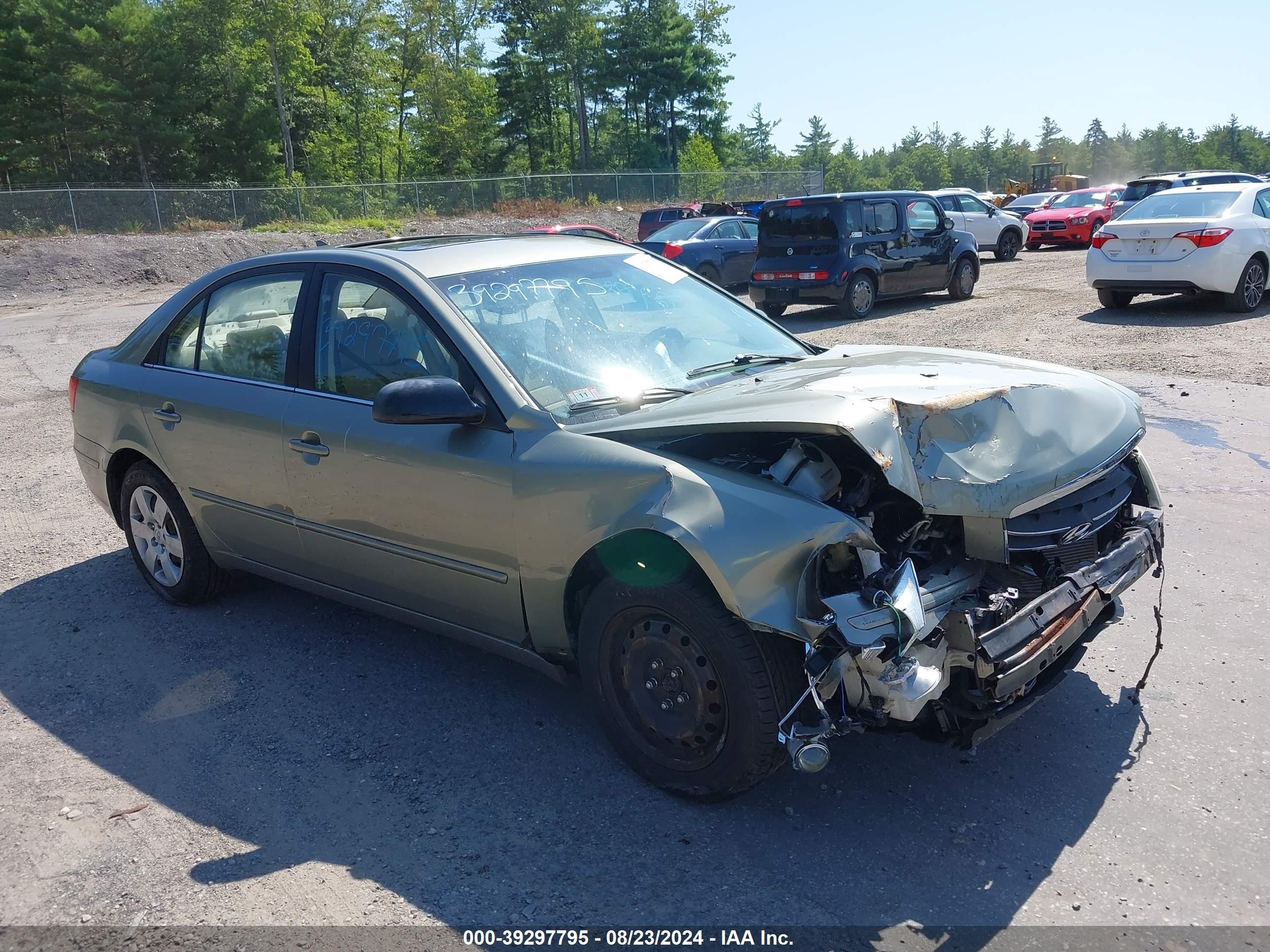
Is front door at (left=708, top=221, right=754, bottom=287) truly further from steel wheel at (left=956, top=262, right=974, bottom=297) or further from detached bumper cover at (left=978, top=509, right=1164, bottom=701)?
detached bumper cover at (left=978, top=509, right=1164, bottom=701)

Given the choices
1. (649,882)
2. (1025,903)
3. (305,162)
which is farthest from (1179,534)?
(305,162)

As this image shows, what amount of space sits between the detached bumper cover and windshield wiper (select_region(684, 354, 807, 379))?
1.50 meters

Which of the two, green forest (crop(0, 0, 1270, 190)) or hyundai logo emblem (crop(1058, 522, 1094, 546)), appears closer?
hyundai logo emblem (crop(1058, 522, 1094, 546))

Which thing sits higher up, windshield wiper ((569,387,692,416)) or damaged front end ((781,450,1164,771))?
windshield wiper ((569,387,692,416))

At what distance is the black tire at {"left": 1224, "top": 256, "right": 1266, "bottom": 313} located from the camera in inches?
507

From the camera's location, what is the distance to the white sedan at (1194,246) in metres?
12.6

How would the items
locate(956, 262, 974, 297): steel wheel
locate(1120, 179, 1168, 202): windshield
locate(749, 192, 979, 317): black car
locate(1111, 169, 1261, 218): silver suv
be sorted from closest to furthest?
locate(749, 192, 979, 317): black car
locate(956, 262, 974, 297): steel wheel
locate(1111, 169, 1261, 218): silver suv
locate(1120, 179, 1168, 202): windshield

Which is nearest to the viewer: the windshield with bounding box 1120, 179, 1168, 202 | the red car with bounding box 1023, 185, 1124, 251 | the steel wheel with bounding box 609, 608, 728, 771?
the steel wheel with bounding box 609, 608, 728, 771

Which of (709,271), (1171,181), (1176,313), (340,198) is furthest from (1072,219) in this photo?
(340,198)

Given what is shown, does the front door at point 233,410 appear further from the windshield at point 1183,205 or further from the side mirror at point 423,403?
the windshield at point 1183,205

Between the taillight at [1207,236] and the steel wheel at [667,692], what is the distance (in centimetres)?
1231

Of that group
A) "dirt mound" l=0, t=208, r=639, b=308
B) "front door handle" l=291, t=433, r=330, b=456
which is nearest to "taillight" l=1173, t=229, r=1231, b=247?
"front door handle" l=291, t=433, r=330, b=456

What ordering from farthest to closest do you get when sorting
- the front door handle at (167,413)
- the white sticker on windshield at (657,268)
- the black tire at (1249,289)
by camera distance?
the black tire at (1249,289)
the front door handle at (167,413)
the white sticker on windshield at (657,268)

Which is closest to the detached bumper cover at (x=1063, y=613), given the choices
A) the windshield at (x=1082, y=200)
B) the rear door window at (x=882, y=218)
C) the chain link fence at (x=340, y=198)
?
the rear door window at (x=882, y=218)
